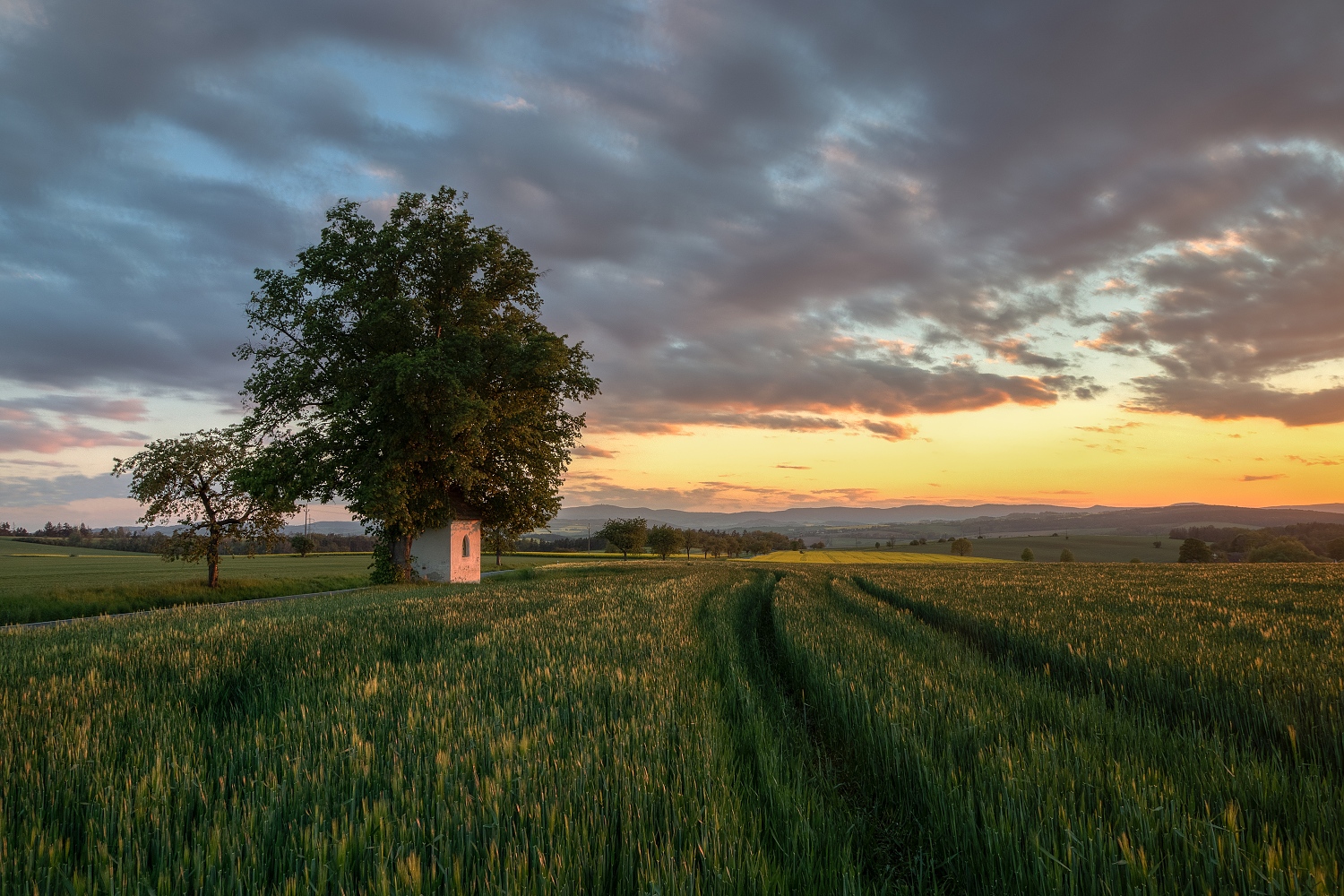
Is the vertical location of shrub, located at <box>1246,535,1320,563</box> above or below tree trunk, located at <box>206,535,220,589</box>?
below

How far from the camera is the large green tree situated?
86.7 ft

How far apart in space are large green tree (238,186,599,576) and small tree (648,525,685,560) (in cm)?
7902

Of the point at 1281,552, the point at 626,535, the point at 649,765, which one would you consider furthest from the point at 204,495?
the point at 1281,552

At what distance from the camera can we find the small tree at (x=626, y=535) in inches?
3871

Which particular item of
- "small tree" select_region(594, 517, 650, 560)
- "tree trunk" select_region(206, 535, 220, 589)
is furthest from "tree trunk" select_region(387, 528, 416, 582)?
"small tree" select_region(594, 517, 650, 560)

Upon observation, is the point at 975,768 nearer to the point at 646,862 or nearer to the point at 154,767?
the point at 646,862

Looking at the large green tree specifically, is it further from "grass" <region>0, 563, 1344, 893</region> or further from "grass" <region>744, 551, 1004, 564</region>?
"grass" <region>744, 551, 1004, 564</region>

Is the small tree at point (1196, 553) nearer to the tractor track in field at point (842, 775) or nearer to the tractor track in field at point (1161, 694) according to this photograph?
the tractor track in field at point (1161, 694)

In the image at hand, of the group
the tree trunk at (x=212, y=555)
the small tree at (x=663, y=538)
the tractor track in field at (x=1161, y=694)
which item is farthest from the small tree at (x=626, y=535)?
the tractor track in field at (x=1161, y=694)

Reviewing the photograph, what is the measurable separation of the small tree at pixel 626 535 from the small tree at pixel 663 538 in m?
5.70

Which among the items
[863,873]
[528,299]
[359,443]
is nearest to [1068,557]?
[528,299]

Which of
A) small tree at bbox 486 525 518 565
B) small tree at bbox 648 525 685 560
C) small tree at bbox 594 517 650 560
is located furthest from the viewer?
small tree at bbox 648 525 685 560

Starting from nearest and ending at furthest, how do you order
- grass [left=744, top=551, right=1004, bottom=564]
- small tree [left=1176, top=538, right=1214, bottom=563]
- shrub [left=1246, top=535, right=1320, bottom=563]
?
shrub [left=1246, top=535, right=1320, bottom=563] → grass [left=744, top=551, right=1004, bottom=564] → small tree [left=1176, top=538, right=1214, bottom=563]

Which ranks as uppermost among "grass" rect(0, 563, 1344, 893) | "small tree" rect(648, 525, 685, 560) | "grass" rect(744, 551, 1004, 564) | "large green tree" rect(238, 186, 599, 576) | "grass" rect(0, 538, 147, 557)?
"large green tree" rect(238, 186, 599, 576)
